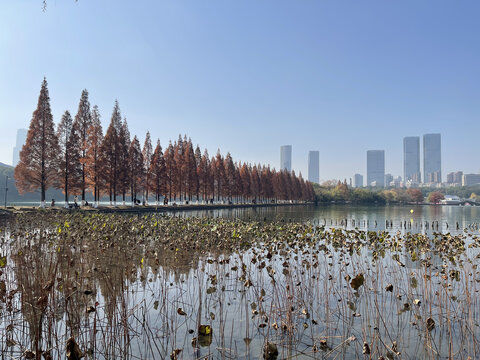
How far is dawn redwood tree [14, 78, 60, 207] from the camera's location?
3177 centimetres

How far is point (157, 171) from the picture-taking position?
51.6 m

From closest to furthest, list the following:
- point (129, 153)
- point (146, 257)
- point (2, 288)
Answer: point (2, 288)
point (146, 257)
point (129, 153)

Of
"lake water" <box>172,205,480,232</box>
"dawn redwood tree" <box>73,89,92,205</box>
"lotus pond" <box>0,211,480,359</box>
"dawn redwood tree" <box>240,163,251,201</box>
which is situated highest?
"dawn redwood tree" <box>73,89,92,205</box>

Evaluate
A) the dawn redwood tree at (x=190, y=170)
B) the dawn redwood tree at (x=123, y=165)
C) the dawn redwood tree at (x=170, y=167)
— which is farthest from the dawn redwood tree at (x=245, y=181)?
the dawn redwood tree at (x=123, y=165)

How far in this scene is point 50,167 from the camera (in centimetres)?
3334

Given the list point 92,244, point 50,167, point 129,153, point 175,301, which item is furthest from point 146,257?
point 129,153

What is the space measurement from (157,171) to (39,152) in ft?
67.9

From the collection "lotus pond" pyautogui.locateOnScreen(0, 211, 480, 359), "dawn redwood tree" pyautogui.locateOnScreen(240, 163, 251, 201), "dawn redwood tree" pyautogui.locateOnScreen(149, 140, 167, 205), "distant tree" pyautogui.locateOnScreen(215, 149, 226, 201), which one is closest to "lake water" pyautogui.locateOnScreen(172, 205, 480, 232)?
"dawn redwood tree" pyautogui.locateOnScreen(149, 140, 167, 205)

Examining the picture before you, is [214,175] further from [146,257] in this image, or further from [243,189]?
[146,257]

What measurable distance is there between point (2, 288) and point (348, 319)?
6221mm

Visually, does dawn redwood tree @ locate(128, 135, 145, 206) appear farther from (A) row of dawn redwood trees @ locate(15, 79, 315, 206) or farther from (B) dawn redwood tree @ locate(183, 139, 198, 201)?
(B) dawn redwood tree @ locate(183, 139, 198, 201)

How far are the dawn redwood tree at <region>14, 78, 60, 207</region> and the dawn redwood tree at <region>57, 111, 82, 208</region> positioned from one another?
6.42 feet

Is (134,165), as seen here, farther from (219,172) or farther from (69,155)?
(219,172)

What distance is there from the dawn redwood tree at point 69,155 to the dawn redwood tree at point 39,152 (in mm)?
1958
